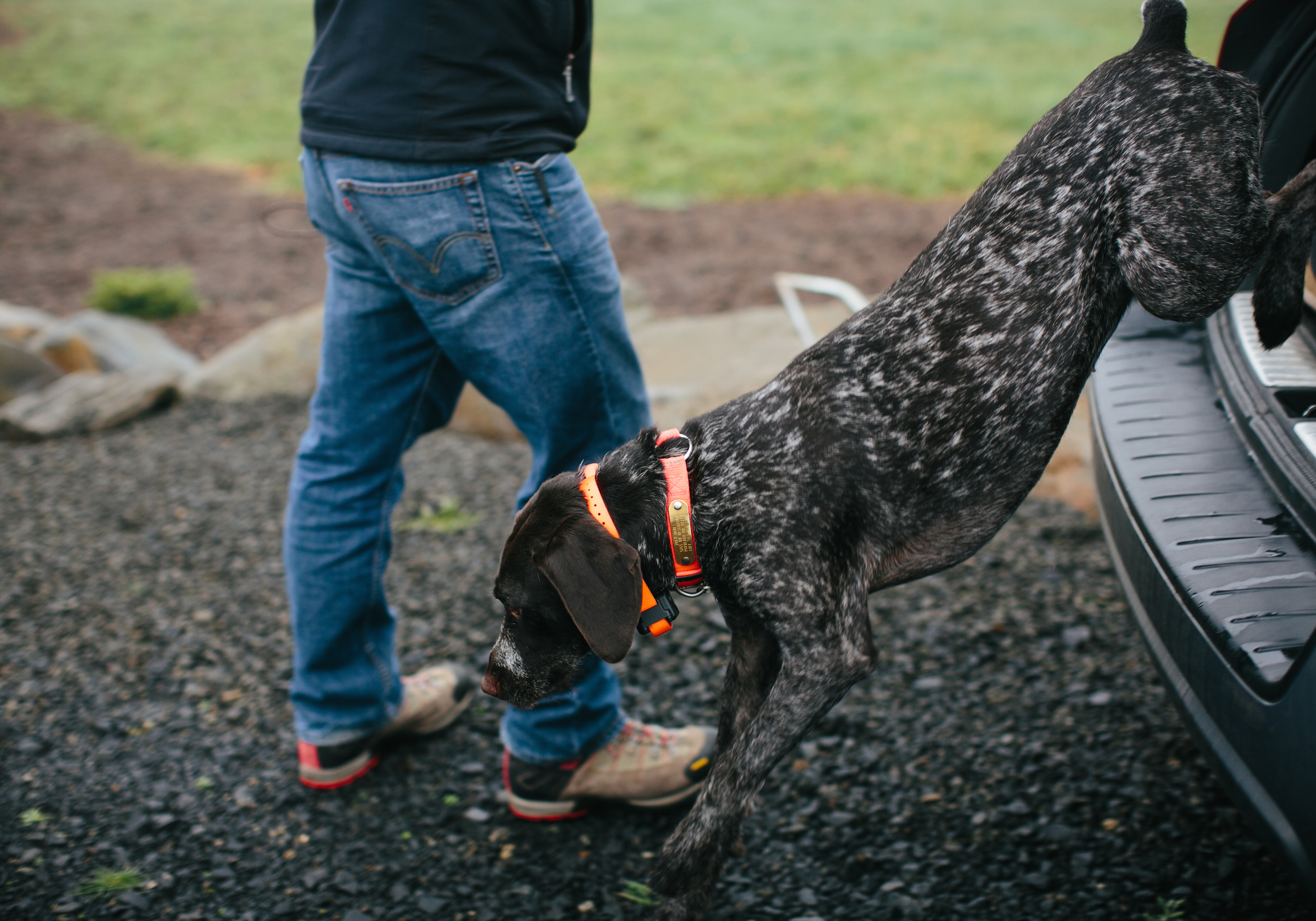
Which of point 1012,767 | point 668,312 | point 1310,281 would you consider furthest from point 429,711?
point 668,312

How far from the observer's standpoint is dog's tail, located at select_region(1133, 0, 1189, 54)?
2.23 metres

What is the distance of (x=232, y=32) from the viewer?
2120 cm

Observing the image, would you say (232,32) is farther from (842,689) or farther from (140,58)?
(842,689)

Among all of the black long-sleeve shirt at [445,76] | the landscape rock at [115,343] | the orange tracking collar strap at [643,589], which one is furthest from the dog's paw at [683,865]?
the landscape rock at [115,343]

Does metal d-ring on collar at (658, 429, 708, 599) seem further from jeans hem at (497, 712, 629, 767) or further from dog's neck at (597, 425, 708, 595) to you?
jeans hem at (497, 712, 629, 767)

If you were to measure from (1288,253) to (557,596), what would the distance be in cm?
181

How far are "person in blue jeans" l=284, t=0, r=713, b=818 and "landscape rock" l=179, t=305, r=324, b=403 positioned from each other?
3843 mm

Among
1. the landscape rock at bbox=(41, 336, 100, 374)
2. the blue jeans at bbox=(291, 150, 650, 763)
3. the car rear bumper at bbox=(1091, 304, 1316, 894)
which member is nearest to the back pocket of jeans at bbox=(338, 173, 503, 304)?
the blue jeans at bbox=(291, 150, 650, 763)

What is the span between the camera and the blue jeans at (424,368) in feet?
7.95

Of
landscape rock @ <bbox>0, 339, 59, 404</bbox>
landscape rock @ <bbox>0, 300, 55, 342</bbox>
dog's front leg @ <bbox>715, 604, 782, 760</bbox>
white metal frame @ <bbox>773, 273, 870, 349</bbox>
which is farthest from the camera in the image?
landscape rock @ <bbox>0, 300, 55, 342</bbox>

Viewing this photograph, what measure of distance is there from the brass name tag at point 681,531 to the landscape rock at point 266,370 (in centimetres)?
483

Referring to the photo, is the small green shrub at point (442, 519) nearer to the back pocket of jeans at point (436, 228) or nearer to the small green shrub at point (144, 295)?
the back pocket of jeans at point (436, 228)

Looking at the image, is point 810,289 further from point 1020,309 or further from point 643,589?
point 643,589

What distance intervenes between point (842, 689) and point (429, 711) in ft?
5.20
